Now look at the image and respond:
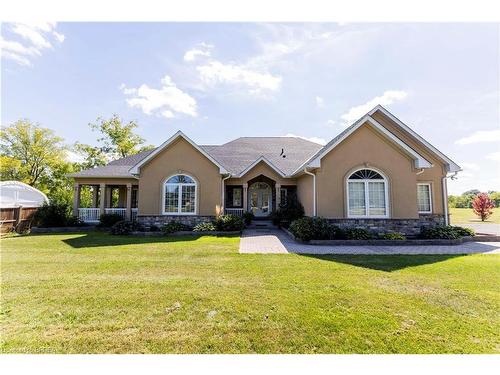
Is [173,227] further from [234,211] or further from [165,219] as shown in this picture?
[234,211]

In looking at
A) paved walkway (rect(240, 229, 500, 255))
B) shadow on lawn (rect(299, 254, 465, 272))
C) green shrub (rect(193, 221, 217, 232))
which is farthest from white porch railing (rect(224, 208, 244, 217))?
shadow on lawn (rect(299, 254, 465, 272))

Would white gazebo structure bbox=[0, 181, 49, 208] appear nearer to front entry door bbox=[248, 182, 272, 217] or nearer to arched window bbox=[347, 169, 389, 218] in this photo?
front entry door bbox=[248, 182, 272, 217]

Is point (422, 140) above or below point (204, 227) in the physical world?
above

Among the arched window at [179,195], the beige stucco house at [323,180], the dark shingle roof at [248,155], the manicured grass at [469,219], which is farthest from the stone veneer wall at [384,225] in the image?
the manicured grass at [469,219]

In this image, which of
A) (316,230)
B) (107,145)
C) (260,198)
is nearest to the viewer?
(316,230)

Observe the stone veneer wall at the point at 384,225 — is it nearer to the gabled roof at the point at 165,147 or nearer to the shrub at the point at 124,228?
the gabled roof at the point at 165,147

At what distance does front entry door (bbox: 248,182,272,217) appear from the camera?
64.0 ft

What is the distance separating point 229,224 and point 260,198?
630 cm

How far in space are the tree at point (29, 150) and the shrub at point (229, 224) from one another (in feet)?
99.3

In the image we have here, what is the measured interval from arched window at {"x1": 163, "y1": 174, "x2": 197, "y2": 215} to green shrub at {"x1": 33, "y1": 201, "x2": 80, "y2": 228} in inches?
285

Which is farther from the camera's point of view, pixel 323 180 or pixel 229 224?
pixel 229 224

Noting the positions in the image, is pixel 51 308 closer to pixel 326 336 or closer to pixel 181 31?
pixel 326 336

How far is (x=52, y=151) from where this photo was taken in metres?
32.4

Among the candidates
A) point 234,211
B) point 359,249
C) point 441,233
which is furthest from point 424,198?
point 234,211
